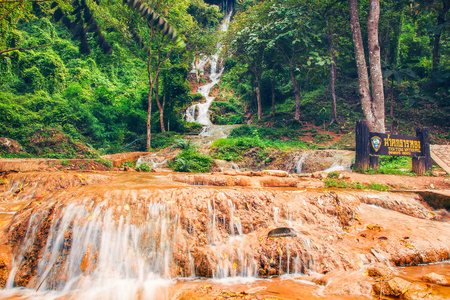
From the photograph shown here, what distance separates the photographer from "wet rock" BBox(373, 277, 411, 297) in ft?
9.86

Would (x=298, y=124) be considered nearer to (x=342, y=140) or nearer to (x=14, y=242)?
(x=342, y=140)

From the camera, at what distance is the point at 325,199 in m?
5.27

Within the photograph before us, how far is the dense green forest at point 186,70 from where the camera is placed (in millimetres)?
15062

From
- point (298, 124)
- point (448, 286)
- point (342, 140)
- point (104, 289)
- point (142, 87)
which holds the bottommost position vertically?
point (104, 289)

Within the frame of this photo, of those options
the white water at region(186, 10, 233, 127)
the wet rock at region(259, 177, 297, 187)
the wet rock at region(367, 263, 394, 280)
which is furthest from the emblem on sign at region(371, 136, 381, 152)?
the white water at region(186, 10, 233, 127)

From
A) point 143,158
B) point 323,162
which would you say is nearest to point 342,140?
point 323,162

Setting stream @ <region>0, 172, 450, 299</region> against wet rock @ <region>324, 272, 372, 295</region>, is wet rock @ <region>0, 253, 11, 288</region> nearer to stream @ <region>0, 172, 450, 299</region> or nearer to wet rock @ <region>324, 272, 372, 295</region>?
stream @ <region>0, 172, 450, 299</region>

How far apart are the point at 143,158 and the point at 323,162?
28.9ft

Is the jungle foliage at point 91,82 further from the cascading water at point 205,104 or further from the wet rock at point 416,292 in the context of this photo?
the wet rock at point 416,292

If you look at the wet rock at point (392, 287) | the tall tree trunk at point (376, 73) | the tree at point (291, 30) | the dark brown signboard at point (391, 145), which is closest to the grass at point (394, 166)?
the dark brown signboard at point (391, 145)

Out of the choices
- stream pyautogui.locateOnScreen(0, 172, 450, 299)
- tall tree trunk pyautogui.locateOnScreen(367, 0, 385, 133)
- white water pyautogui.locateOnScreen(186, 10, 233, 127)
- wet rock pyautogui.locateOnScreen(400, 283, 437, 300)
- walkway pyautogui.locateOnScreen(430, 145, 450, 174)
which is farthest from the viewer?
white water pyautogui.locateOnScreen(186, 10, 233, 127)

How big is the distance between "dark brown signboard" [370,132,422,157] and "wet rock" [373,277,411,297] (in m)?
6.75

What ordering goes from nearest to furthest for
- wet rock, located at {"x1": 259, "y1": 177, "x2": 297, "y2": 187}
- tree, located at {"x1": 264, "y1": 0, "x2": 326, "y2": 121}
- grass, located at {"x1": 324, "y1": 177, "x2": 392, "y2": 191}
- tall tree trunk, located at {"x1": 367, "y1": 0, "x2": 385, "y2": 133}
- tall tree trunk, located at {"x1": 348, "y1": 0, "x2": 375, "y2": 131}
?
grass, located at {"x1": 324, "y1": 177, "x2": 392, "y2": 191}
wet rock, located at {"x1": 259, "y1": 177, "x2": 297, "y2": 187}
tall tree trunk, located at {"x1": 367, "y1": 0, "x2": 385, "y2": 133}
tall tree trunk, located at {"x1": 348, "y1": 0, "x2": 375, "y2": 131}
tree, located at {"x1": 264, "y1": 0, "x2": 326, "y2": 121}

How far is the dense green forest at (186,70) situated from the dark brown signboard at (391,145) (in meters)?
7.07
